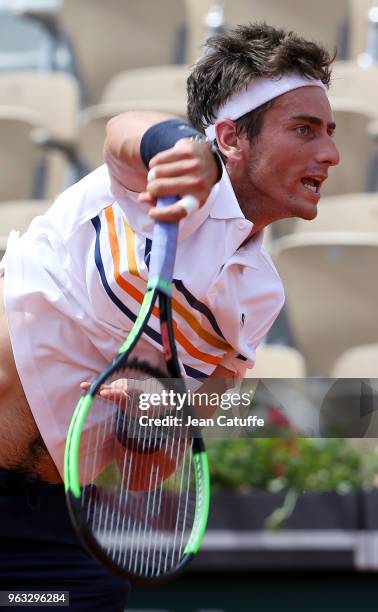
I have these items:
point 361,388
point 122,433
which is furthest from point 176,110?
point 122,433

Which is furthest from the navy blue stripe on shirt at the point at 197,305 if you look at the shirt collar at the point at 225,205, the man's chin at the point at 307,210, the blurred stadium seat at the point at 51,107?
the blurred stadium seat at the point at 51,107

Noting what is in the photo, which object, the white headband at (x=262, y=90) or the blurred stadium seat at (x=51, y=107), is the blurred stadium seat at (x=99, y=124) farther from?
the white headband at (x=262, y=90)

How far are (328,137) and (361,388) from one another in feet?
4.88

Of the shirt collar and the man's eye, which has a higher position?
the man's eye

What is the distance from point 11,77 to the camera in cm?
504

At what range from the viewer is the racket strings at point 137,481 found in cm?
176

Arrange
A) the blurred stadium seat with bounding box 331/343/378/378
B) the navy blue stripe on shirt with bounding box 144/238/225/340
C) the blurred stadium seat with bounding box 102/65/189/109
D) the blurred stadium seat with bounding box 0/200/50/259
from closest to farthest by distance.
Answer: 1. the navy blue stripe on shirt with bounding box 144/238/225/340
2. the blurred stadium seat with bounding box 331/343/378/378
3. the blurred stadium seat with bounding box 0/200/50/259
4. the blurred stadium seat with bounding box 102/65/189/109

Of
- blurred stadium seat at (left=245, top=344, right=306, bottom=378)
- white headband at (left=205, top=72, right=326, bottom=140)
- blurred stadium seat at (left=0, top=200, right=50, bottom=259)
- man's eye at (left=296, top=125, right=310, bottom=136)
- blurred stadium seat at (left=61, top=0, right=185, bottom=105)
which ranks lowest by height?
blurred stadium seat at (left=245, top=344, right=306, bottom=378)

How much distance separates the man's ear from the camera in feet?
6.79

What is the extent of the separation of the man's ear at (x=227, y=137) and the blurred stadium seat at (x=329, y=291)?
1.66 m

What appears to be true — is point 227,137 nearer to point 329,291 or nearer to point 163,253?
point 163,253

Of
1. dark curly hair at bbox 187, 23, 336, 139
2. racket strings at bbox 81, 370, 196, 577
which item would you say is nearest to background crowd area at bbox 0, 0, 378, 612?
dark curly hair at bbox 187, 23, 336, 139

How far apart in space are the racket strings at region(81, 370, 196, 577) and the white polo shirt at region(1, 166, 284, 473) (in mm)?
127

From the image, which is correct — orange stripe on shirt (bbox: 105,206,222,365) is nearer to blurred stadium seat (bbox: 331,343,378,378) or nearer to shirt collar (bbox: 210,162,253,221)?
shirt collar (bbox: 210,162,253,221)
